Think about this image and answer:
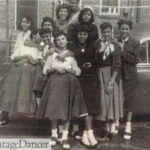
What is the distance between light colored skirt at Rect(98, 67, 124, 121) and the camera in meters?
3.94

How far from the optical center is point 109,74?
3.96m

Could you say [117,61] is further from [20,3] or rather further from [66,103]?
[20,3]

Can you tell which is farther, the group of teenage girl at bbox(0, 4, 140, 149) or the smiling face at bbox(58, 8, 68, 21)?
the smiling face at bbox(58, 8, 68, 21)

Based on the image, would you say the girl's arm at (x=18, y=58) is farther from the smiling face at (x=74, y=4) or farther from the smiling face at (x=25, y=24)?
the smiling face at (x=74, y=4)

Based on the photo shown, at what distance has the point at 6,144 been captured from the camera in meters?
3.49

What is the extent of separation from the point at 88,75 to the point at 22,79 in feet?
2.24

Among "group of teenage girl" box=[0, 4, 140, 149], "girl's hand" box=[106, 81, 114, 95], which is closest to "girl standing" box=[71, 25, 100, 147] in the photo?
"group of teenage girl" box=[0, 4, 140, 149]

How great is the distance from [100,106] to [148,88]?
32.8 inches

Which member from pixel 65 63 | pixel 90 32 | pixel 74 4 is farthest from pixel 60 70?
pixel 74 4

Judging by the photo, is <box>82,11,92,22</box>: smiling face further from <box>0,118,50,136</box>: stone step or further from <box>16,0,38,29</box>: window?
<box>0,118,50,136</box>: stone step

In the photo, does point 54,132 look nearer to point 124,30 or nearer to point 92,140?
point 92,140

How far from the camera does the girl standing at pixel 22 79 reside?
12.9 ft

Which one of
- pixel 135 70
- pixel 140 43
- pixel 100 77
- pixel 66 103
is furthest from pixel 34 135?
pixel 140 43

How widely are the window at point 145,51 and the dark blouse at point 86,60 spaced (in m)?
0.85
